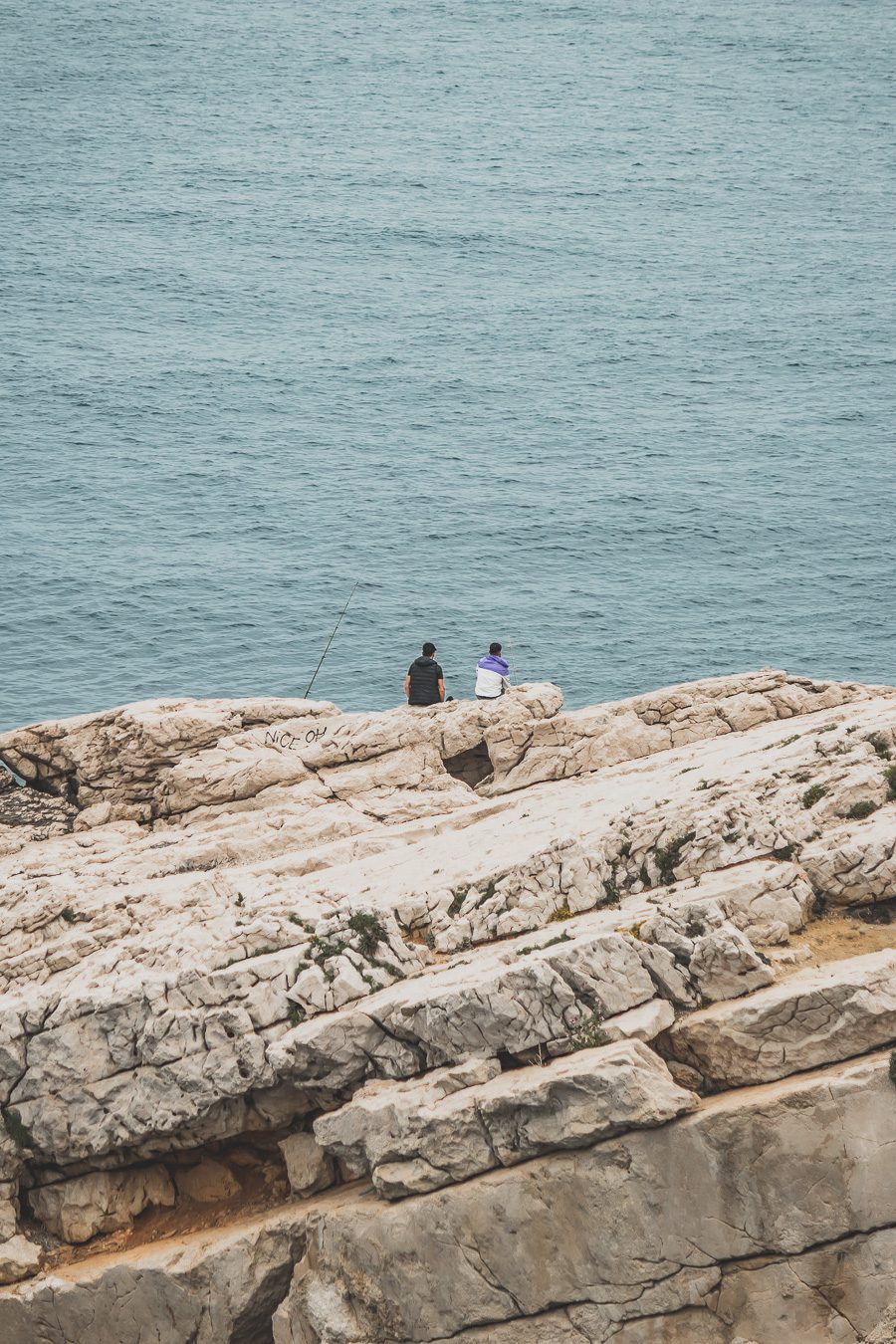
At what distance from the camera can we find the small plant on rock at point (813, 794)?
2156 centimetres

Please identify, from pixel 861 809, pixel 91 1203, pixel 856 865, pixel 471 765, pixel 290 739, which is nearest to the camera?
pixel 856 865

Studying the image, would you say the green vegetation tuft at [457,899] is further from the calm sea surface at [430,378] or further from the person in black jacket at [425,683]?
the calm sea surface at [430,378]

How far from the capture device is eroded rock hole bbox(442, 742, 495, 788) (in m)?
29.5

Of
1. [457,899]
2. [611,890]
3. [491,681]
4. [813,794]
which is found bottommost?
[457,899]

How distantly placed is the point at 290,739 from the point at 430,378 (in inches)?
3442

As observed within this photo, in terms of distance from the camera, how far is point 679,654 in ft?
217

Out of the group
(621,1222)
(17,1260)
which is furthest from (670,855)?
(17,1260)

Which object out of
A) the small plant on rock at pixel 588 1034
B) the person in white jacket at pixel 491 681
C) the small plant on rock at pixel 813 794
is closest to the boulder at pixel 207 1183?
the small plant on rock at pixel 588 1034

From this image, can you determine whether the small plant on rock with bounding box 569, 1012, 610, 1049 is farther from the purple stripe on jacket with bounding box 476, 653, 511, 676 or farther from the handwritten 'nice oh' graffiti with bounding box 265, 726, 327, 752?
the purple stripe on jacket with bounding box 476, 653, 511, 676

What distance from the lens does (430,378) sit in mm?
113375

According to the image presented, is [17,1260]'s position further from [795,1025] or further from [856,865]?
[856,865]

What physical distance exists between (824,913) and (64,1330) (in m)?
11.6

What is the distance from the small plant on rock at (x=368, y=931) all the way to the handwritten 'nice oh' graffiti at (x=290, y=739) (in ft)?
27.2

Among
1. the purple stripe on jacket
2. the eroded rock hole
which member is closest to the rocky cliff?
the eroded rock hole
